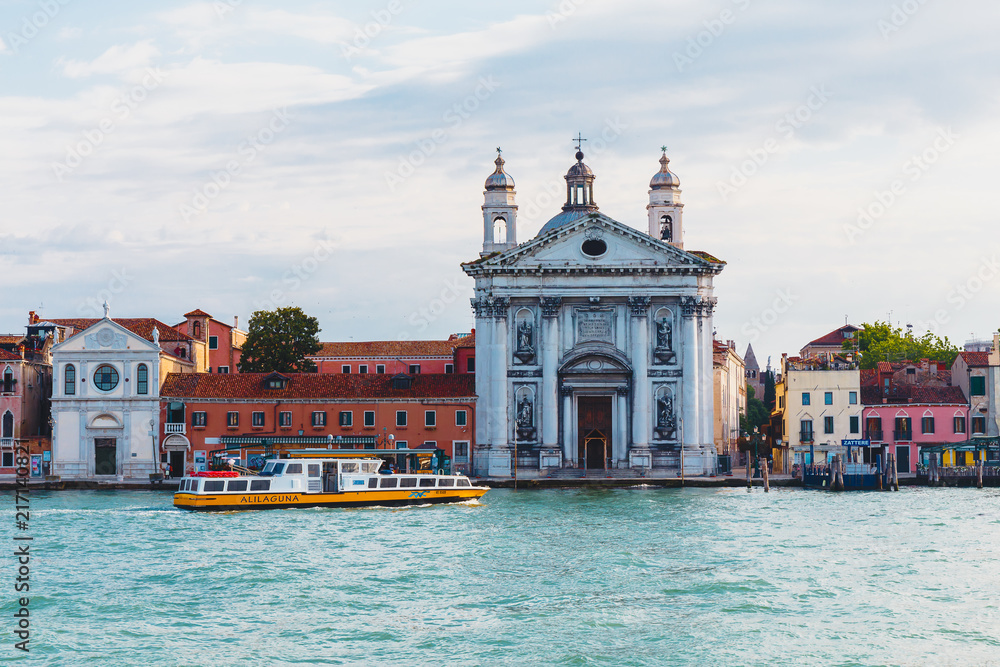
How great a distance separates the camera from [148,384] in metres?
53.1

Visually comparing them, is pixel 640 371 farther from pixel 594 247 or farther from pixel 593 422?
pixel 594 247

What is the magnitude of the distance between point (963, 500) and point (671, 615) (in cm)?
2325

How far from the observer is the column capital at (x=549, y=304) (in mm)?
53250

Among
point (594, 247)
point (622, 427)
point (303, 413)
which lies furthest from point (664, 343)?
point (303, 413)

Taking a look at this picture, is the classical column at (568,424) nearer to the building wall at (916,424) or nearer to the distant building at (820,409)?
the distant building at (820,409)

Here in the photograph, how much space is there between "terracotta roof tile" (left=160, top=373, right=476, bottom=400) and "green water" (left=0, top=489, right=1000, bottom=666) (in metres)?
15.1

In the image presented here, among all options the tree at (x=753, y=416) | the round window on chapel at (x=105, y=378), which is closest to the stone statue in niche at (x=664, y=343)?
the round window on chapel at (x=105, y=378)

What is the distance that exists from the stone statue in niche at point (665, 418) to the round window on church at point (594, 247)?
560 centimetres

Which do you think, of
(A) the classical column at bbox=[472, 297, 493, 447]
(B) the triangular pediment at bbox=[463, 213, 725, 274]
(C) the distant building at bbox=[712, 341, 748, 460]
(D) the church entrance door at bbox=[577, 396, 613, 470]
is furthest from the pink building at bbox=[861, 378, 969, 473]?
(A) the classical column at bbox=[472, 297, 493, 447]

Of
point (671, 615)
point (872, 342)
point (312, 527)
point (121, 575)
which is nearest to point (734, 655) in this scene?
point (671, 615)

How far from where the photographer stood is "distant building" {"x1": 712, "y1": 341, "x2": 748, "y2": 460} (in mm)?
61188

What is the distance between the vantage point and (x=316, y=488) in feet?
131

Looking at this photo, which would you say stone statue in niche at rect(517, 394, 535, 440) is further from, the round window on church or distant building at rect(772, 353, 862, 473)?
distant building at rect(772, 353, 862, 473)

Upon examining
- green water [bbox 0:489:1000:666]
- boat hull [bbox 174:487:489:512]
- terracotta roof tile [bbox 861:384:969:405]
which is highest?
terracotta roof tile [bbox 861:384:969:405]
